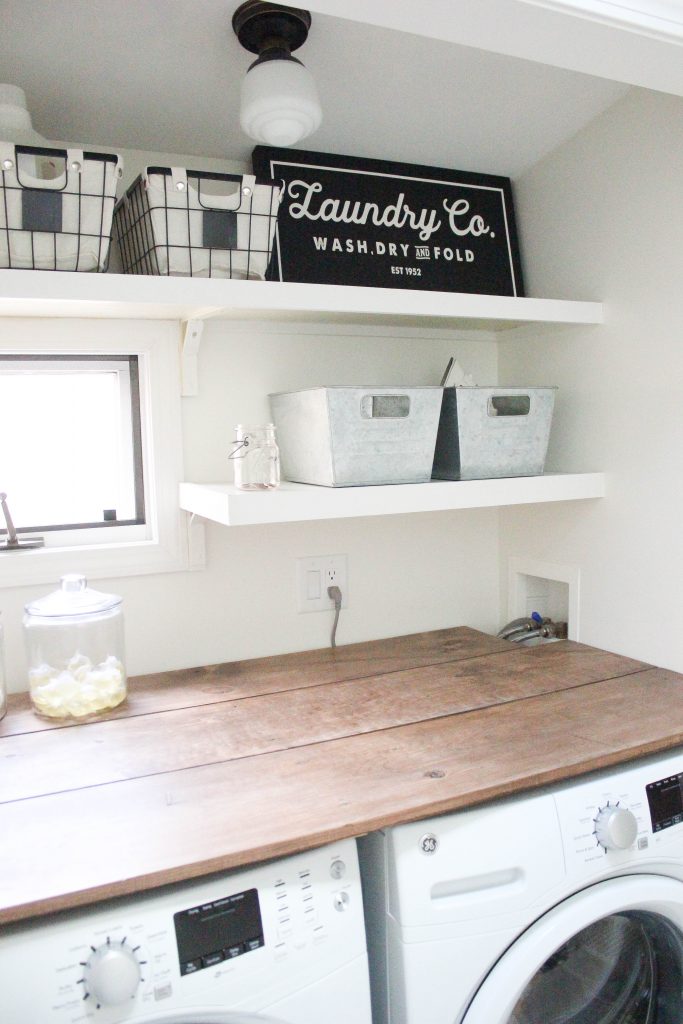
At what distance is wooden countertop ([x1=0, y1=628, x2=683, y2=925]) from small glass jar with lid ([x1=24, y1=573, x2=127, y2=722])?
A: 0.16 ft

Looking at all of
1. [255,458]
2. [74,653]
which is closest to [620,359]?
[255,458]

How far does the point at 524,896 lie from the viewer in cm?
121

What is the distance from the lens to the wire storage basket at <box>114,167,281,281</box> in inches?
57.1

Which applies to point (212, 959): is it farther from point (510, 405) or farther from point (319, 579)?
point (510, 405)

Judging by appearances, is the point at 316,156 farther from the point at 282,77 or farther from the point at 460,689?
the point at 460,689

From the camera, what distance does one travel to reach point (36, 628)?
1541mm

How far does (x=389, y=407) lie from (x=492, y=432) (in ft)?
0.90

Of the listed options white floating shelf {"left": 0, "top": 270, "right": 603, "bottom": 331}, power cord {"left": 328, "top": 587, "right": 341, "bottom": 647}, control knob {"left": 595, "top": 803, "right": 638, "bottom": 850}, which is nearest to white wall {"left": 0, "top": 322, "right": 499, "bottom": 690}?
power cord {"left": 328, "top": 587, "right": 341, "bottom": 647}

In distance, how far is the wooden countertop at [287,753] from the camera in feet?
3.43

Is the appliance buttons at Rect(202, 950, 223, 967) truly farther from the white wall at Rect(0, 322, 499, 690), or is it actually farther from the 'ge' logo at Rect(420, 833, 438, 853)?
the white wall at Rect(0, 322, 499, 690)

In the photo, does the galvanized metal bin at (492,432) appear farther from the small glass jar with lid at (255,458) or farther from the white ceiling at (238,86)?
the white ceiling at (238,86)

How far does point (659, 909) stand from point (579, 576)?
788mm

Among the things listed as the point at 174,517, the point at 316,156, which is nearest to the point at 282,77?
the point at 316,156

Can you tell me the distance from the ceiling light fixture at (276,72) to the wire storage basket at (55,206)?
0.28m
